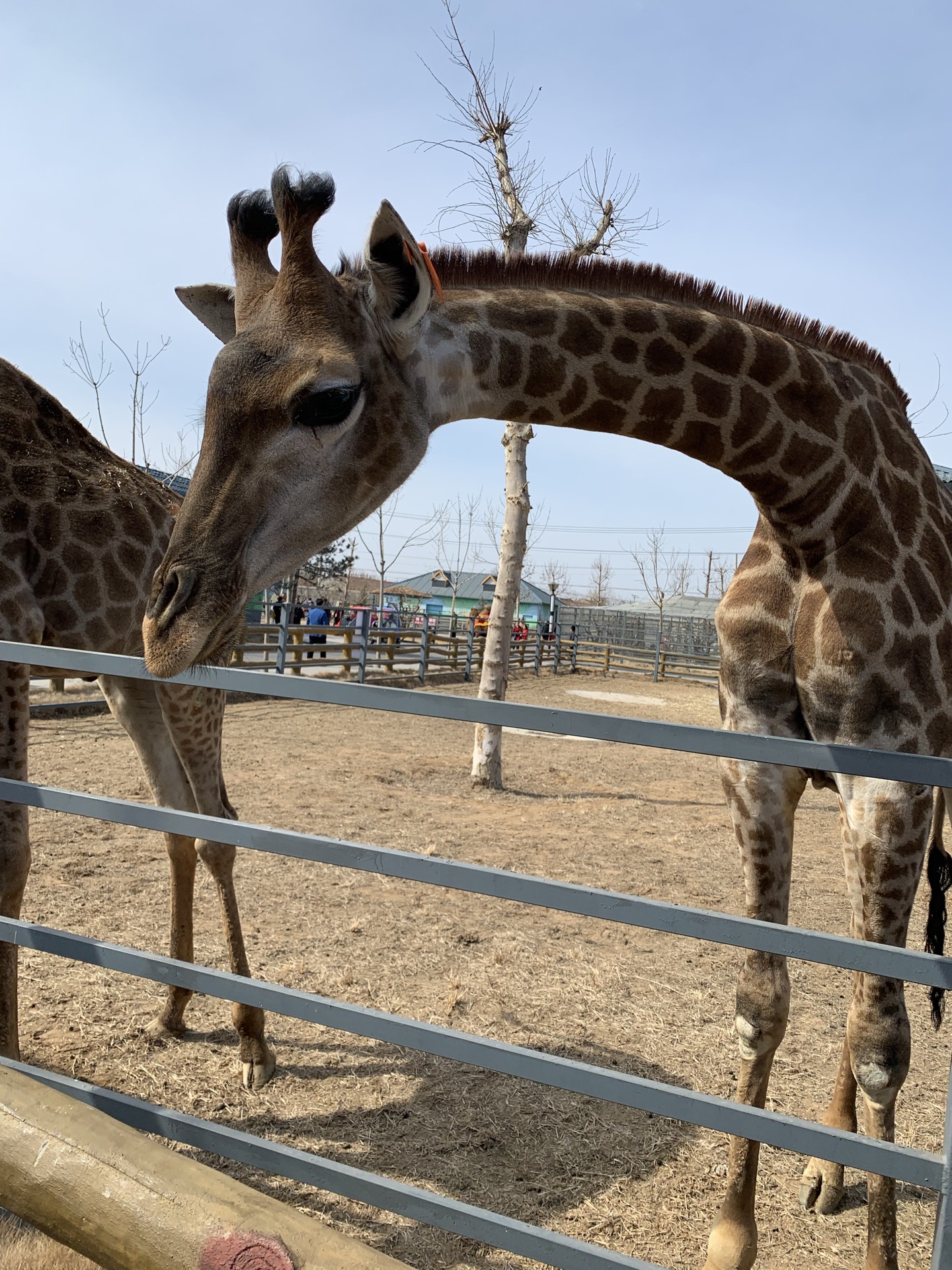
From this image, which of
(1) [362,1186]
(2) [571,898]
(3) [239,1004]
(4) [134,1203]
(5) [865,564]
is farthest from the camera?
(3) [239,1004]

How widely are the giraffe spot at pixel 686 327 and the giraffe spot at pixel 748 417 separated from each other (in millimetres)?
178

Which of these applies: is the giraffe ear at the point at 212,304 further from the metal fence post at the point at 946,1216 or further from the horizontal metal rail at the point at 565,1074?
the metal fence post at the point at 946,1216

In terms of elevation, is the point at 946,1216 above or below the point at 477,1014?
above

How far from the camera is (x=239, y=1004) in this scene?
3127 mm

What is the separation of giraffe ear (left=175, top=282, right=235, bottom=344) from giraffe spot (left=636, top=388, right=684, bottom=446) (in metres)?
1.21

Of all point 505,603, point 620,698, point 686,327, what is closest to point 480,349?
point 686,327

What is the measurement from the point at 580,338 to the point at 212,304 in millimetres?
1126

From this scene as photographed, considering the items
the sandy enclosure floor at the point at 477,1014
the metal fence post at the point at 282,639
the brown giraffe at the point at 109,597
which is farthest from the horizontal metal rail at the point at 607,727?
the metal fence post at the point at 282,639

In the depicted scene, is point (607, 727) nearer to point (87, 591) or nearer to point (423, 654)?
point (87, 591)

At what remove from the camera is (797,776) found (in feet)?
8.13

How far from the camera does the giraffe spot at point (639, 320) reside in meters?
2.23

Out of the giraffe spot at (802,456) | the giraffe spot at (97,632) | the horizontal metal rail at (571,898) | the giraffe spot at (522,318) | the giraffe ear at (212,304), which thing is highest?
the giraffe ear at (212,304)

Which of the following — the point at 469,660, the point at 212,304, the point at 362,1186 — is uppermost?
the point at 212,304

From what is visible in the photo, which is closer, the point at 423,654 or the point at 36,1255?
the point at 36,1255
